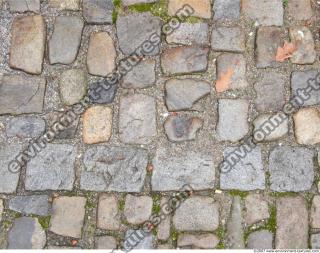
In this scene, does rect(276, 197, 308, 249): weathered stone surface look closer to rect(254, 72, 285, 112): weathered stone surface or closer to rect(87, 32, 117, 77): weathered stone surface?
rect(254, 72, 285, 112): weathered stone surface

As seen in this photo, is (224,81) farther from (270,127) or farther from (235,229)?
(235,229)

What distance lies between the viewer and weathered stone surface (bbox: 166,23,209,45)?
372 centimetres

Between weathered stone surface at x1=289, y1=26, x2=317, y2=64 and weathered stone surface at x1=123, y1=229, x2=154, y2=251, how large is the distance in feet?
5.36

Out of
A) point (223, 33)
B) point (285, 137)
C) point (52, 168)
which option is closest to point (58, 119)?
point (52, 168)

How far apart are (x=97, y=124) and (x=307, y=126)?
1.49 m

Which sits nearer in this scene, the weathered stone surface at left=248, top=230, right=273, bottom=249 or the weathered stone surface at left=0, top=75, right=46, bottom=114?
the weathered stone surface at left=248, top=230, right=273, bottom=249

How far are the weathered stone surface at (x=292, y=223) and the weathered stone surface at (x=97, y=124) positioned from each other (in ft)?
4.28

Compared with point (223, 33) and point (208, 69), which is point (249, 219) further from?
point (223, 33)

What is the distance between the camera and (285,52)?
370 centimetres

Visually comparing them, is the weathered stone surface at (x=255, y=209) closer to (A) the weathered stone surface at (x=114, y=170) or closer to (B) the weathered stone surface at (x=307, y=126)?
(B) the weathered stone surface at (x=307, y=126)

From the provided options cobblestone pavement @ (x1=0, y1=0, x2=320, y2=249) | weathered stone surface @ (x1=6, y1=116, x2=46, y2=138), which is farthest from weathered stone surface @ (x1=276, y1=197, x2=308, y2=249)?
weathered stone surface @ (x1=6, y1=116, x2=46, y2=138)

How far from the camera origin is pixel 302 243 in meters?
3.50

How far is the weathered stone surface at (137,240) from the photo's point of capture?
3498 millimetres

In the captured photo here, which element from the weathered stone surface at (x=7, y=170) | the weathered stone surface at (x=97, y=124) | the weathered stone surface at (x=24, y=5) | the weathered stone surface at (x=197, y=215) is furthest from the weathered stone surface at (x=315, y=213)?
the weathered stone surface at (x=24, y=5)
